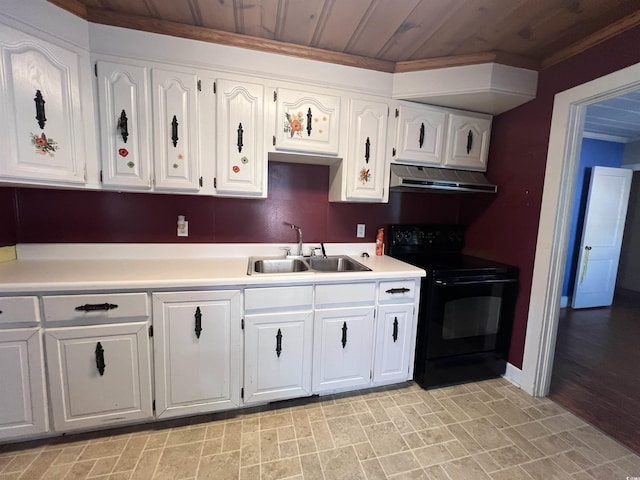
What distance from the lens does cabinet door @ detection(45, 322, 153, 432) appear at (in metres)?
1.47

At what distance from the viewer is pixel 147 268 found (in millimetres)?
1751

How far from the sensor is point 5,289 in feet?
4.41

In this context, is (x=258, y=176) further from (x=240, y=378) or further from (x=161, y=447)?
(x=161, y=447)

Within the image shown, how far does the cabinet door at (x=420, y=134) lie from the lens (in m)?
2.14

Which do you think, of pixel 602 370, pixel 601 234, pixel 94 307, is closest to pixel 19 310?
pixel 94 307

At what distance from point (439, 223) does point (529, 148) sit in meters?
0.92

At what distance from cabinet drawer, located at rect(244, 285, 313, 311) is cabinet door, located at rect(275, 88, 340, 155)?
966 millimetres

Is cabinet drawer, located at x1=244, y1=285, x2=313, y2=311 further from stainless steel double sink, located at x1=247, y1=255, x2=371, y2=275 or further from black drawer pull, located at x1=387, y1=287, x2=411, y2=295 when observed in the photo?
black drawer pull, located at x1=387, y1=287, x2=411, y2=295

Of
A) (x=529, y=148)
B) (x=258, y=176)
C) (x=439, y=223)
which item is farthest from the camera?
(x=439, y=223)

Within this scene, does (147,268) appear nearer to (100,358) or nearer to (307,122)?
(100,358)

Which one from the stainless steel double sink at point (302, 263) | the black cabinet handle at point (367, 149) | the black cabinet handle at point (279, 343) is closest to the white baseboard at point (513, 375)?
the stainless steel double sink at point (302, 263)

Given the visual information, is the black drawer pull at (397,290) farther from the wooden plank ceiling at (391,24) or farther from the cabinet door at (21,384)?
the cabinet door at (21,384)

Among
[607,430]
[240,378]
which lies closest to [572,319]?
[607,430]

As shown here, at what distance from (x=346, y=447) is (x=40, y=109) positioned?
8.17 ft
